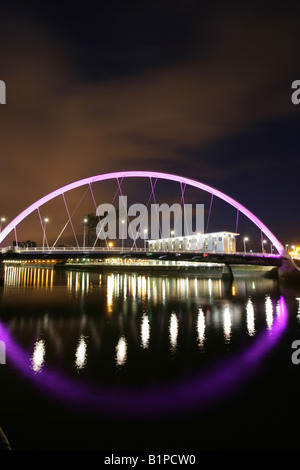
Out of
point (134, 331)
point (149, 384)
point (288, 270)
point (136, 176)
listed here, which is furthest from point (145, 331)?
point (288, 270)

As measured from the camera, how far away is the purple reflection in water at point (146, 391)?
8656 mm

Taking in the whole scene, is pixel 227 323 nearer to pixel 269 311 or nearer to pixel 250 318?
pixel 250 318

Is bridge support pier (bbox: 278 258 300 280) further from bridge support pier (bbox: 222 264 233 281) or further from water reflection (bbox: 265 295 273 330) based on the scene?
water reflection (bbox: 265 295 273 330)

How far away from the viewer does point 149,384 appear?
1033 cm

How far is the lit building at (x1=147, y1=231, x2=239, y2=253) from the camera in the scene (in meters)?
90.7

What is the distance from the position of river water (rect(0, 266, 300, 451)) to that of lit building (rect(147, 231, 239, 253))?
63779 mm

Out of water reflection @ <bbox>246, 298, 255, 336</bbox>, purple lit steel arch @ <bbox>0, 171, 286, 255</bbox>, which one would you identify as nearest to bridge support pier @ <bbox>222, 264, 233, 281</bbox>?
purple lit steel arch @ <bbox>0, 171, 286, 255</bbox>

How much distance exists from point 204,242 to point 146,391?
291 ft

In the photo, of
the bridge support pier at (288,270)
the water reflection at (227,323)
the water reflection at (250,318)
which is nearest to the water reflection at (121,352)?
the water reflection at (227,323)

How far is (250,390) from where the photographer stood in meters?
9.88

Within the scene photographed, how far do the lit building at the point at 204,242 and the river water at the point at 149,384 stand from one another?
63.8m

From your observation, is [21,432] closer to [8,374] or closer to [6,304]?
[8,374]

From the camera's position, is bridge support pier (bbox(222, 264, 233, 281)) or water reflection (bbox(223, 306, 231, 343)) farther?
bridge support pier (bbox(222, 264, 233, 281))
